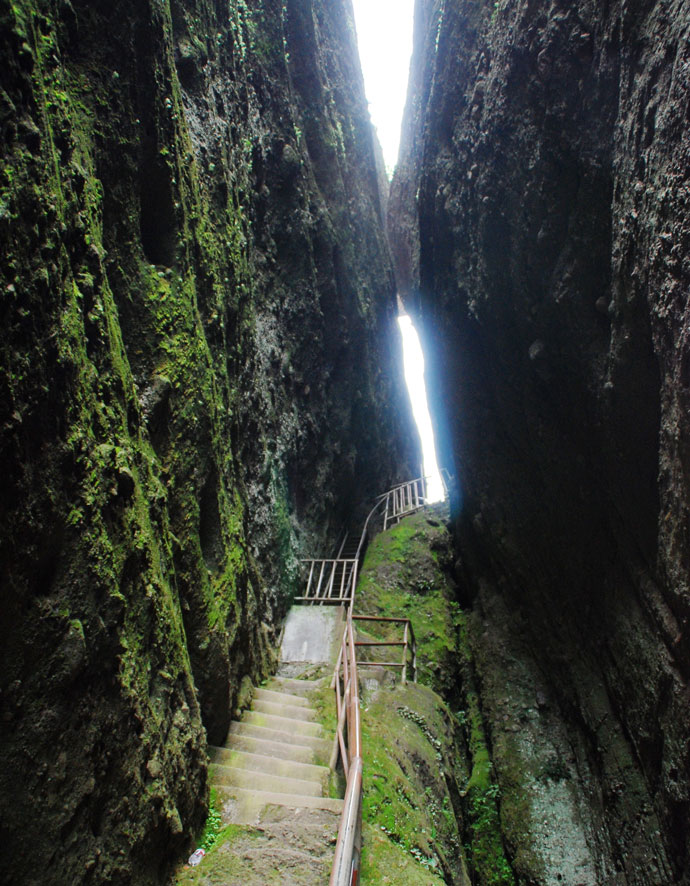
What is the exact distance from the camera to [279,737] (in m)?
5.45

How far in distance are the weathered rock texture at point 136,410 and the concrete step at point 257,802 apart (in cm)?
31

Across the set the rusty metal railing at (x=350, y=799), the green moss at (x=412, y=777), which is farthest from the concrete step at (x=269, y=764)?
the green moss at (x=412, y=777)

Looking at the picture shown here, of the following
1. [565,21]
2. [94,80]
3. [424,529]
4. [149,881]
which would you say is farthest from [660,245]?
[424,529]

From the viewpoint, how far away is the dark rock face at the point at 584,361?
4672 mm

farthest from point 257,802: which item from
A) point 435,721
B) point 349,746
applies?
point 435,721

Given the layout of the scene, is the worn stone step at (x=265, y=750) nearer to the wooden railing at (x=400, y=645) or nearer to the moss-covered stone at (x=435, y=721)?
the moss-covered stone at (x=435, y=721)

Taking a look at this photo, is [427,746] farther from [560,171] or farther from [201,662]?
[560,171]

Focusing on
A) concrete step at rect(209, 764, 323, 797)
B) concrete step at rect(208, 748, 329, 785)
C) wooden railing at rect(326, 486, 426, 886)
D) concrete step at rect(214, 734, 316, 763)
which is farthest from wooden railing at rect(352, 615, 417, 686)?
concrete step at rect(209, 764, 323, 797)

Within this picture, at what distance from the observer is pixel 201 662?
5.10 metres

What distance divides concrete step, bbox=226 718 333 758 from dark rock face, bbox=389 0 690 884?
12.0ft

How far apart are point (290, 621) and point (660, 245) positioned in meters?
7.71

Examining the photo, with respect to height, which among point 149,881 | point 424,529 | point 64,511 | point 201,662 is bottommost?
point 149,881

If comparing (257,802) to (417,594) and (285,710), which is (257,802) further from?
(417,594)

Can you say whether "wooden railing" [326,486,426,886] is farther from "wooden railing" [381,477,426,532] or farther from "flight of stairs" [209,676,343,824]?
"wooden railing" [381,477,426,532]
